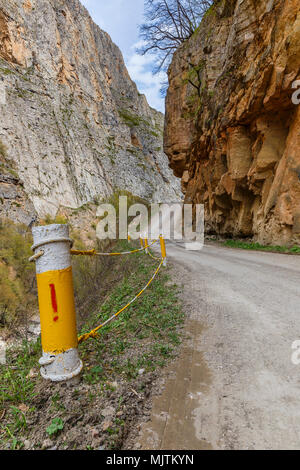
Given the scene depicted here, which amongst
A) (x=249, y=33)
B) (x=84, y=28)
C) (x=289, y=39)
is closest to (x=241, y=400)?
(x=289, y=39)

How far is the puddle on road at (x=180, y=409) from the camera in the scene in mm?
1377

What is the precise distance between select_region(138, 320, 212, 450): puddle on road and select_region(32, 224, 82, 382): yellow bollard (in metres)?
0.70

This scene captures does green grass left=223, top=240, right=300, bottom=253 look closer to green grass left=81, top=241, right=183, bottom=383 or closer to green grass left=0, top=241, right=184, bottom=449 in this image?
green grass left=81, top=241, right=183, bottom=383

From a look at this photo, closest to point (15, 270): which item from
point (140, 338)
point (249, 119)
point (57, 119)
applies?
point (249, 119)

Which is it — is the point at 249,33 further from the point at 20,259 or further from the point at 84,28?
the point at 84,28

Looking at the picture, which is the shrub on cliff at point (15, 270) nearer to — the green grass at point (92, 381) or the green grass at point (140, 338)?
the green grass at point (140, 338)

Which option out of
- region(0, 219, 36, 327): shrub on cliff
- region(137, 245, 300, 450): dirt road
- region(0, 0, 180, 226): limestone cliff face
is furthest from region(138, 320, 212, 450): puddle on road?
region(0, 0, 180, 226): limestone cliff face

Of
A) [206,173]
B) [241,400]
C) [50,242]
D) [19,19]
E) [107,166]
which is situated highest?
[19,19]

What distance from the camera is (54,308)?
1797mm

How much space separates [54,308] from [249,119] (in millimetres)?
12715

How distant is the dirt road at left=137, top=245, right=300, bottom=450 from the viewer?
4.55ft

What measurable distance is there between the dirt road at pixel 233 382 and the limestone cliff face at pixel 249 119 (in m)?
6.62
